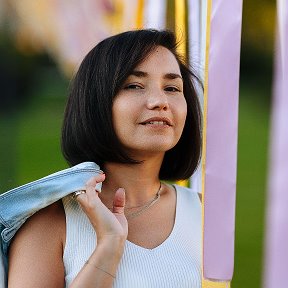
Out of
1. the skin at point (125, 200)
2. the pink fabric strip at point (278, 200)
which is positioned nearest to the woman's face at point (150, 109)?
the skin at point (125, 200)

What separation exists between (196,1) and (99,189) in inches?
31.9

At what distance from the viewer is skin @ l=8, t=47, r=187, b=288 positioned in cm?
160

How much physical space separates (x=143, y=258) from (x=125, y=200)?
0.50 feet

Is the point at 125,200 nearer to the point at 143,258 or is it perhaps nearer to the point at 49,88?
the point at 143,258

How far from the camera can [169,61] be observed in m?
1.78

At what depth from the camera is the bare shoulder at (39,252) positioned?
1.62 m

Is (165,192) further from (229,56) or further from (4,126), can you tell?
(4,126)

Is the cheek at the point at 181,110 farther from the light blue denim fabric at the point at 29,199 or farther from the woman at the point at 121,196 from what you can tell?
the light blue denim fabric at the point at 29,199

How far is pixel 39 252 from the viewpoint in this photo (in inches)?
64.3

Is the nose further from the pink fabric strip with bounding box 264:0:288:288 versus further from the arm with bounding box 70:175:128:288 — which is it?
the pink fabric strip with bounding box 264:0:288:288

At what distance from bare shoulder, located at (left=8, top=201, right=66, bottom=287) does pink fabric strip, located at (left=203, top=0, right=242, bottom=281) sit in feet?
1.24

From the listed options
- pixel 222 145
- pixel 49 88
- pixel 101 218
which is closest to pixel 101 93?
pixel 101 218

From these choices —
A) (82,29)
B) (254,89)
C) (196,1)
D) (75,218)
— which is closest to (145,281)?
(75,218)

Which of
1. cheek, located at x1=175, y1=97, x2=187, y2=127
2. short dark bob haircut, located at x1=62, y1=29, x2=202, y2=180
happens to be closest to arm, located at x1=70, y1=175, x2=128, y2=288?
short dark bob haircut, located at x1=62, y1=29, x2=202, y2=180
